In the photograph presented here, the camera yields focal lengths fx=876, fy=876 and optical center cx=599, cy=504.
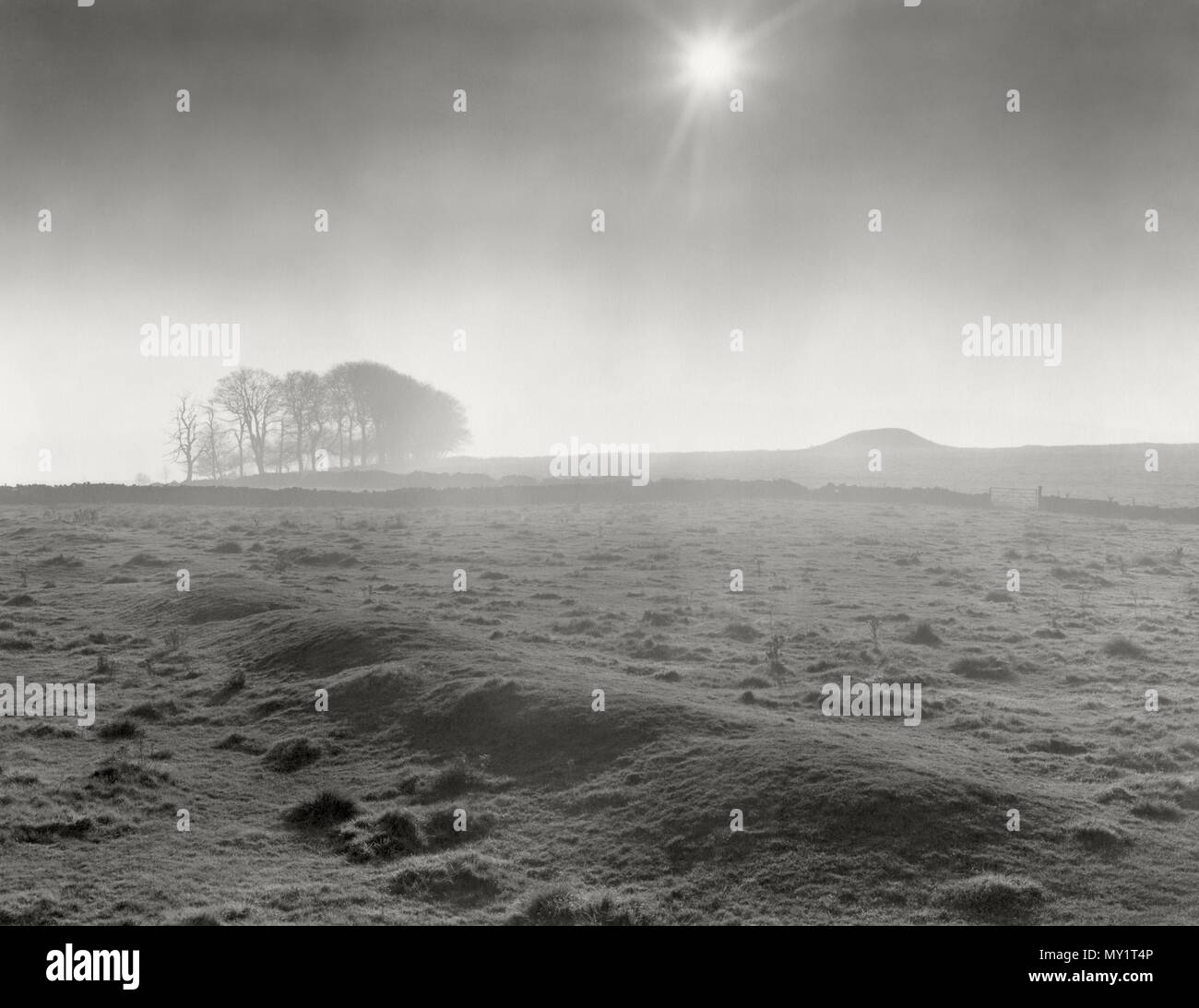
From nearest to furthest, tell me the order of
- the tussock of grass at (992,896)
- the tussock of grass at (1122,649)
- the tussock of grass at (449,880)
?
the tussock of grass at (992,896) < the tussock of grass at (449,880) < the tussock of grass at (1122,649)

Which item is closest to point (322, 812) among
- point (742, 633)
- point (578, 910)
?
point (578, 910)

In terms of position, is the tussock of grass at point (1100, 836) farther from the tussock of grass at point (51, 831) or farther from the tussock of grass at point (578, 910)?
the tussock of grass at point (51, 831)

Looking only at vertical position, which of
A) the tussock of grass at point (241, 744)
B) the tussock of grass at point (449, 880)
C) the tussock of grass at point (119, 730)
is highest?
the tussock of grass at point (119, 730)

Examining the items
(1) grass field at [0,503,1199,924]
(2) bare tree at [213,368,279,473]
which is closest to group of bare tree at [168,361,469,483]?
(2) bare tree at [213,368,279,473]

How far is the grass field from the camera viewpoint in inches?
464

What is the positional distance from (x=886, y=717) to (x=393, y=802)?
10.1 m

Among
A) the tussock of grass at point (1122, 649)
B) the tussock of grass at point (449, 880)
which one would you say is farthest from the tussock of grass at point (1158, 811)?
the tussock of grass at point (1122, 649)

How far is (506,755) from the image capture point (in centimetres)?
1678

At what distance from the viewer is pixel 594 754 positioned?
16.2 meters

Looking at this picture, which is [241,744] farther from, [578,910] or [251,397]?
[251,397]

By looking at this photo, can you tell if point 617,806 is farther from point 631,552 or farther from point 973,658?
point 631,552

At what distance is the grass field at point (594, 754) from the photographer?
11781 mm
